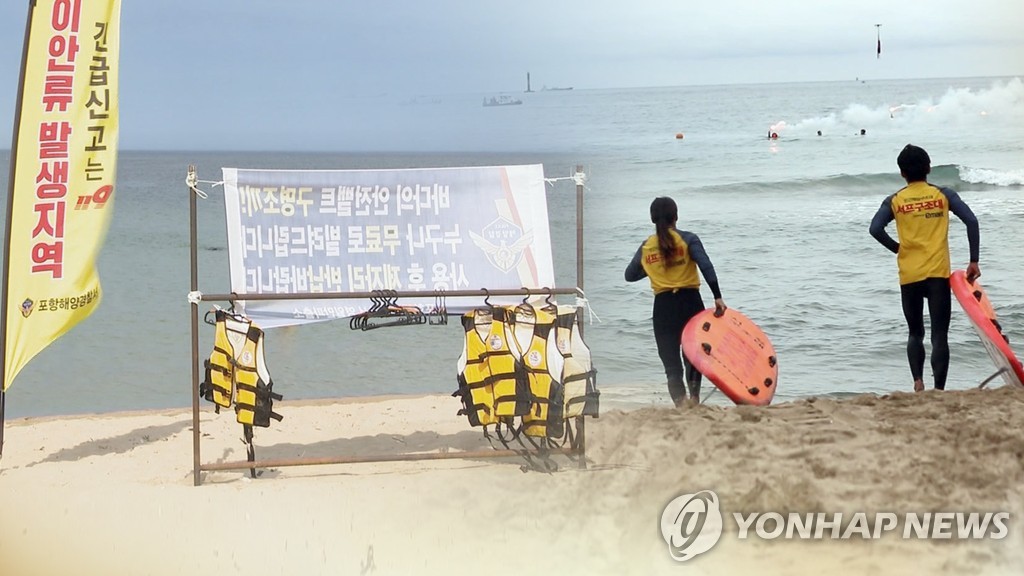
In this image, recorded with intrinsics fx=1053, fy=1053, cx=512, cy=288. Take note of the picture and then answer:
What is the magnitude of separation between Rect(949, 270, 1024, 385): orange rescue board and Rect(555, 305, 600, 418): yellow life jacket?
2.24m

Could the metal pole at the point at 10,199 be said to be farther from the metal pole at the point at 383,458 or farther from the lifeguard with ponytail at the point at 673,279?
the lifeguard with ponytail at the point at 673,279

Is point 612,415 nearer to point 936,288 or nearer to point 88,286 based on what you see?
point 936,288

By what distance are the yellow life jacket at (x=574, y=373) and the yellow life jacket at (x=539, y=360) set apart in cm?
3

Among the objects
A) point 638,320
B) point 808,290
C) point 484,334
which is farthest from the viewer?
point 808,290

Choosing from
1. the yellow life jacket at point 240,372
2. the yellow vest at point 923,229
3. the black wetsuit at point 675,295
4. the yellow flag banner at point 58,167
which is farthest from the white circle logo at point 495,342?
the yellow vest at point 923,229

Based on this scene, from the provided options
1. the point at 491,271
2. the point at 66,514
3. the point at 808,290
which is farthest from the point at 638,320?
the point at 66,514

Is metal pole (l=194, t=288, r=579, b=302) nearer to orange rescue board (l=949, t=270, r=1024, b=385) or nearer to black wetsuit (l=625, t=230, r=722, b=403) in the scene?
black wetsuit (l=625, t=230, r=722, b=403)

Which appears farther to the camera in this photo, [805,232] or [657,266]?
[805,232]

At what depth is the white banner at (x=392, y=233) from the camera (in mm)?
4820

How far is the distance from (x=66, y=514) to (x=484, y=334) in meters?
1.93

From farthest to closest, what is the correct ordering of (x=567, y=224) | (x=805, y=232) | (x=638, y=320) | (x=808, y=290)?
(x=567, y=224) → (x=805, y=232) → (x=808, y=290) → (x=638, y=320)

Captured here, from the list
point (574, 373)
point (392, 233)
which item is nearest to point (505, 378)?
point (574, 373)

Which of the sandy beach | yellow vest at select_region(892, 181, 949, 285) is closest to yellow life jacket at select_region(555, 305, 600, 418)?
the sandy beach

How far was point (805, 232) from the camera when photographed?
1755 cm
